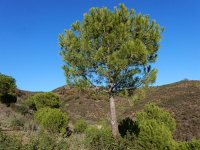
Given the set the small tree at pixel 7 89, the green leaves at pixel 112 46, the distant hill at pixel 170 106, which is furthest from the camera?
the distant hill at pixel 170 106

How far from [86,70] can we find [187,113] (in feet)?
102

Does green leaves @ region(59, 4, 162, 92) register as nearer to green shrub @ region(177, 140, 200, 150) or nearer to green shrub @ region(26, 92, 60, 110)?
green shrub @ region(177, 140, 200, 150)

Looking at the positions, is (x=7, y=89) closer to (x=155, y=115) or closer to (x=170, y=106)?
(x=155, y=115)

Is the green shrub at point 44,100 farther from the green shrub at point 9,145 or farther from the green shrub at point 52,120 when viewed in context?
the green shrub at point 9,145

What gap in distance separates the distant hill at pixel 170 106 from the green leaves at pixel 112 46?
54.2ft

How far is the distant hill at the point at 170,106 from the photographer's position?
39931 mm

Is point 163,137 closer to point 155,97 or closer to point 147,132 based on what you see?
point 147,132

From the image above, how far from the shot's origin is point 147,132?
1809 cm

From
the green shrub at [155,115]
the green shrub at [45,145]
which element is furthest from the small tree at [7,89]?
the green shrub at [45,145]

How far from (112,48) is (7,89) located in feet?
72.4

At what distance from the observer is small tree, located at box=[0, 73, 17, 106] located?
34597mm

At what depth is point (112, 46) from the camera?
16094 mm

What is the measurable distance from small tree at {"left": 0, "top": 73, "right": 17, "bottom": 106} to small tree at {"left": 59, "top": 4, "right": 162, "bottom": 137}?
63.2 feet

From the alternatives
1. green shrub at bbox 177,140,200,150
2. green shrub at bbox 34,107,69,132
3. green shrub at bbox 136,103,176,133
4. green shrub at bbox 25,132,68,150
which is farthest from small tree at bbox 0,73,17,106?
green shrub at bbox 25,132,68,150
